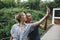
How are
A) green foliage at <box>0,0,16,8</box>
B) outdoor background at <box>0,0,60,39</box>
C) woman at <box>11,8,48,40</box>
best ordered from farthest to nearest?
green foliage at <box>0,0,16,8</box> < outdoor background at <box>0,0,60,39</box> < woman at <box>11,8,48,40</box>

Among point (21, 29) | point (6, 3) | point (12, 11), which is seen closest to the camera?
point (21, 29)

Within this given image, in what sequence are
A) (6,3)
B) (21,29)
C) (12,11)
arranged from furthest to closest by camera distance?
(6,3) → (12,11) → (21,29)

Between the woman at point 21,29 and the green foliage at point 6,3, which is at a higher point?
the woman at point 21,29

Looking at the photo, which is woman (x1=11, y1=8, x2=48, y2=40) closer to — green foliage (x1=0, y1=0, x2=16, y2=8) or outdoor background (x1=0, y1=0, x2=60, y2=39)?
outdoor background (x1=0, y1=0, x2=60, y2=39)

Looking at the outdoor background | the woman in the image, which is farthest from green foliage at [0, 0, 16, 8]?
the woman

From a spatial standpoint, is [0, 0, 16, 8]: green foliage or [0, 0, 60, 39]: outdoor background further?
[0, 0, 16, 8]: green foliage

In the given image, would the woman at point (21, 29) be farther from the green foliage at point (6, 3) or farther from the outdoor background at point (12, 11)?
the green foliage at point (6, 3)

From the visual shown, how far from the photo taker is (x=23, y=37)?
4117 mm

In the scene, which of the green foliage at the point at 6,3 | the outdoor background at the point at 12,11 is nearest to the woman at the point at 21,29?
the outdoor background at the point at 12,11

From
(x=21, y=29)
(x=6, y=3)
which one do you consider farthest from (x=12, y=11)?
(x=21, y=29)

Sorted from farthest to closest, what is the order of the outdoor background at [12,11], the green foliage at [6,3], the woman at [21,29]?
1. the green foliage at [6,3]
2. the outdoor background at [12,11]
3. the woman at [21,29]

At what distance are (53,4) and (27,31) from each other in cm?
2777

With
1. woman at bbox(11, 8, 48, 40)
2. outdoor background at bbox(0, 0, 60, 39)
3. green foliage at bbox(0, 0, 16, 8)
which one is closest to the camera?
woman at bbox(11, 8, 48, 40)

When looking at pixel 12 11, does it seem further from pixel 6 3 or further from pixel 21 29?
pixel 21 29
